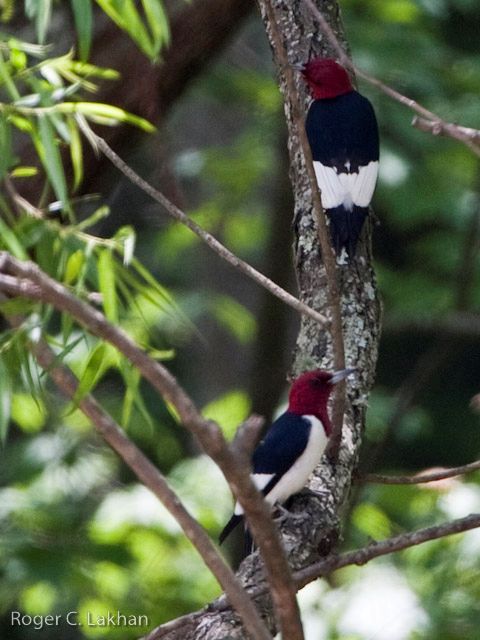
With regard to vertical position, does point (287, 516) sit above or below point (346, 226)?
below

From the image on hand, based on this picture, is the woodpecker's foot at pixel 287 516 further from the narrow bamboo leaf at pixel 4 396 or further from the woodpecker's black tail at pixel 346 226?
the woodpecker's black tail at pixel 346 226

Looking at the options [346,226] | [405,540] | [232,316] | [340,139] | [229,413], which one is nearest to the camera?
[405,540]

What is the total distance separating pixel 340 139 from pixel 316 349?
0.82m

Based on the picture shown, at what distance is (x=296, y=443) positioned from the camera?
7.73ft

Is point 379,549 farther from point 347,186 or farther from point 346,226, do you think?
point 347,186

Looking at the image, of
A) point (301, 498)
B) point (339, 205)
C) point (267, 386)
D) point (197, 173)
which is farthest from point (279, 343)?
point (301, 498)

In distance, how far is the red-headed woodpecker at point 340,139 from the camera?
2.91m

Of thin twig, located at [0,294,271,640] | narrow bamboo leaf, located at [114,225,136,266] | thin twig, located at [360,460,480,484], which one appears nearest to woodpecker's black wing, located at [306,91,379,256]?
thin twig, located at [360,460,480,484]

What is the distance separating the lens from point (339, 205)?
9.44 feet

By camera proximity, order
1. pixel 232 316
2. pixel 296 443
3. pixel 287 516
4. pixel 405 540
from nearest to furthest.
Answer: pixel 405 540 < pixel 287 516 < pixel 296 443 < pixel 232 316

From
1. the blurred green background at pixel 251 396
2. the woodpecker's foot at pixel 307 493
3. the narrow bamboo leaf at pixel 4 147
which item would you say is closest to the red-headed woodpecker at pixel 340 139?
the blurred green background at pixel 251 396

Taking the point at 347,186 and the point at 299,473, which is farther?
the point at 347,186

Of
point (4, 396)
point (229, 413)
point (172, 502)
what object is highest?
point (229, 413)

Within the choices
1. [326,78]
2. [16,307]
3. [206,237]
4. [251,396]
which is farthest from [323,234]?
[251,396]
